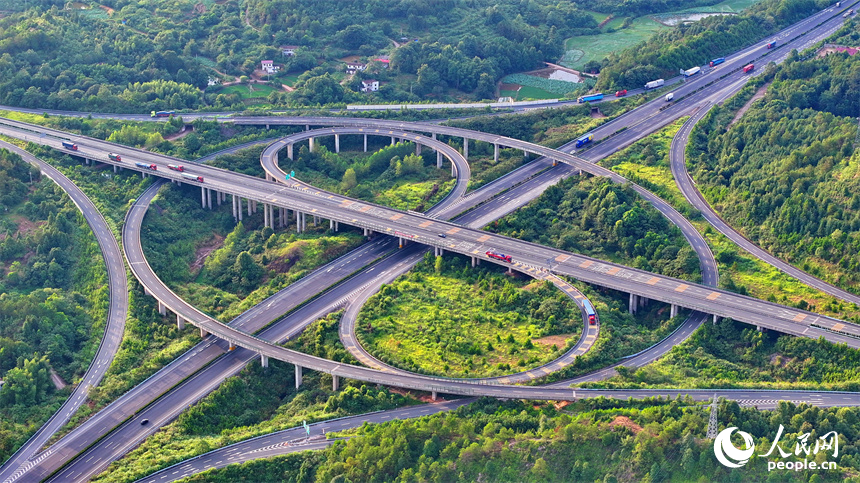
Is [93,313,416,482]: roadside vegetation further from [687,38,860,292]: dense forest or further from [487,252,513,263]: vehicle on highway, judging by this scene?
[687,38,860,292]: dense forest

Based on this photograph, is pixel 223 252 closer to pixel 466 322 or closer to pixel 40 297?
pixel 40 297

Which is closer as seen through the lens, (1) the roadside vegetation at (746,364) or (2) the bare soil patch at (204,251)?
(1) the roadside vegetation at (746,364)

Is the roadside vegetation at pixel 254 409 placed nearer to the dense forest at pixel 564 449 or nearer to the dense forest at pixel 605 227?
the dense forest at pixel 564 449

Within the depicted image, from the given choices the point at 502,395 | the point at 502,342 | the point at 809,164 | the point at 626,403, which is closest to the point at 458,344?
the point at 502,342

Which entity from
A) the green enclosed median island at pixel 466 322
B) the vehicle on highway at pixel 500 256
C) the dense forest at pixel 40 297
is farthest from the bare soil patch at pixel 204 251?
the vehicle on highway at pixel 500 256

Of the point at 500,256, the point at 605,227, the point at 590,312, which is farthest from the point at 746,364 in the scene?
the point at 500,256

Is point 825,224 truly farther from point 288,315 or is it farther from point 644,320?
point 288,315
